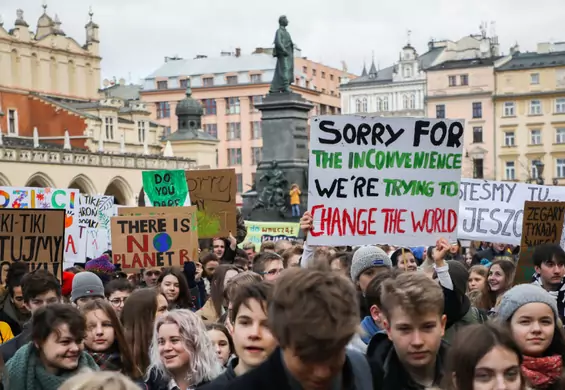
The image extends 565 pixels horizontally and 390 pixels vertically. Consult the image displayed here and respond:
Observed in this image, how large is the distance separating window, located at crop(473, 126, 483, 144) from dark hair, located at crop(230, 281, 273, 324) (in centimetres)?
7916

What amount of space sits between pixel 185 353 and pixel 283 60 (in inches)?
1009

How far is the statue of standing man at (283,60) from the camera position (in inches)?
1206

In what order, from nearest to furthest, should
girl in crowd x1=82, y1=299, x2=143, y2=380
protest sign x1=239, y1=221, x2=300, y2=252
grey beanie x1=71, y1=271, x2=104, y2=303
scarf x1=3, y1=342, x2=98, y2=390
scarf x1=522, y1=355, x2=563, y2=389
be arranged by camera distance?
scarf x1=522, y1=355, x2=563, y2=389, scarf x1=3, y1=342, x2=98, y2=390, girl in crowd x1=82, y1=299, x2=143, y2=380, grey beanie x1=71, y1=271, x2=104, y2=303, protest sign x1=239, y1=221, x2=300, y2=252

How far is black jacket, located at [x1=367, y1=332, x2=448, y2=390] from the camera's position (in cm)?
450

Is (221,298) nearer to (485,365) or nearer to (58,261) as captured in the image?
(58,261)

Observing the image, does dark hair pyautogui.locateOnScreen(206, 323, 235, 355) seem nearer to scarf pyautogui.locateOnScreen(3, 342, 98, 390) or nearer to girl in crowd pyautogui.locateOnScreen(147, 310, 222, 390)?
girl in crowd pyautogui.locateOnScreen(147, 310, 222, 390)

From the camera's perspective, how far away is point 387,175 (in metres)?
8.44

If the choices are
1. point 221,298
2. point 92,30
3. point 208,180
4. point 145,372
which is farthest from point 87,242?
point 92,30

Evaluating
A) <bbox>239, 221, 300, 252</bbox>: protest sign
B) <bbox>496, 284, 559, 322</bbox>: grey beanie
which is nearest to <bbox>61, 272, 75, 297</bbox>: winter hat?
<bbox>496, 284, 559, 322</bbox>: grey beanie

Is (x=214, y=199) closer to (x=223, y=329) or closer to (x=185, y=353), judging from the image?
(x=223, y=329)

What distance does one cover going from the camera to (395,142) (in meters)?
8.43

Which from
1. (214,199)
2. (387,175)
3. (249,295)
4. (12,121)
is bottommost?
(249,295)

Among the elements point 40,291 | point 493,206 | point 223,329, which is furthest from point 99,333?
point 493,206

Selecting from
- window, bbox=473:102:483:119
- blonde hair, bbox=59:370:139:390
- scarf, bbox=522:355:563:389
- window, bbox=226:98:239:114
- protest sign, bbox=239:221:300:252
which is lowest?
protest sign, bbox=239:221:300:252
